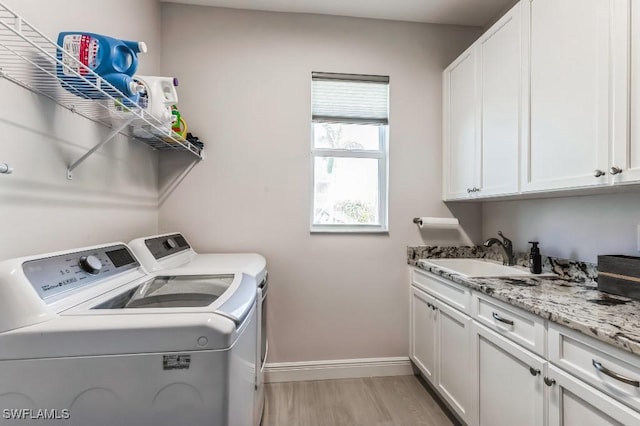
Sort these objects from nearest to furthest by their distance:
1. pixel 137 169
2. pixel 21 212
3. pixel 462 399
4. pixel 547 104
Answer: pixel 21 212 → pixel 547 104 → pixel 462 399 → pixel 137 169

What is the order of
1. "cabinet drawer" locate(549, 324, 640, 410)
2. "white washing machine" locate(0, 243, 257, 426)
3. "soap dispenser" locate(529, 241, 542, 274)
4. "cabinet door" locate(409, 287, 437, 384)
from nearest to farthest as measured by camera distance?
"white washing machine" locate(0, 243, 257, 426) < "cabinet drawer" locate(549, 324, 640, 410) < "soap dispenser" locate(529, 241, 542, 274) < "cabinet door" locate(409, 287, 437, 384)

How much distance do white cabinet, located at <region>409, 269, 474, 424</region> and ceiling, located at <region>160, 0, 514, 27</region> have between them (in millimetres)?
1913

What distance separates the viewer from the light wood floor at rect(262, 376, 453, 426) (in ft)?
6.10

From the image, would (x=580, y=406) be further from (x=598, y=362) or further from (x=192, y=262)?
(x=192, y=262)

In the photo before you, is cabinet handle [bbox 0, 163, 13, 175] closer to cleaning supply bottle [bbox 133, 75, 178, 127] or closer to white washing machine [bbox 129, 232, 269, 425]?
cleaning supply bottle [bbox 133, 75, 178, 127]

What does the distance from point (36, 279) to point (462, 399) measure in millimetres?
1923

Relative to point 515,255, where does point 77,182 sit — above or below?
above

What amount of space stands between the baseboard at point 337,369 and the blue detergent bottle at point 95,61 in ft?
6.42

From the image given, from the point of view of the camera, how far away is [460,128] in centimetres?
220

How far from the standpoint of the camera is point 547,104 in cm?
145

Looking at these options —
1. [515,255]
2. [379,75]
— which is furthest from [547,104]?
[379,75]

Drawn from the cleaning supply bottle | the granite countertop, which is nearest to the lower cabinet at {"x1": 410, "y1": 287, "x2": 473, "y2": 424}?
the granite countertop

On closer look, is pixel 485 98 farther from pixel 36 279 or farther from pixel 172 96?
pixel 36 279

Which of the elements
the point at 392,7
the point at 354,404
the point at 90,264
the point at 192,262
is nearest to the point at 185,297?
the point at 90,264
